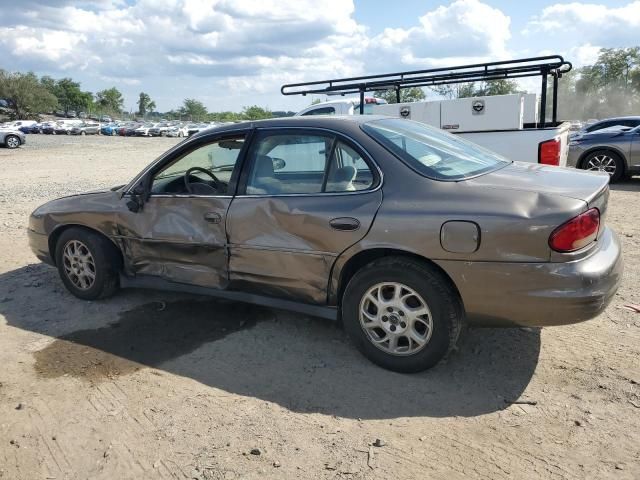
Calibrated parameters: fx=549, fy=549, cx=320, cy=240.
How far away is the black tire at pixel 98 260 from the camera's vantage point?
15.9ft

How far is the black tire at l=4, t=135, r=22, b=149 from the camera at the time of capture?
29.3 m

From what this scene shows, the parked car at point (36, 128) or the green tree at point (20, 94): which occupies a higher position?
the green tree at point (20, 94)

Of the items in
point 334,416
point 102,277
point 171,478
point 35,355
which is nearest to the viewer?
point 171,478

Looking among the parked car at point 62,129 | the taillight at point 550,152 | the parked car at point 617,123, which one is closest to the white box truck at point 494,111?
the taillight at point 550,152

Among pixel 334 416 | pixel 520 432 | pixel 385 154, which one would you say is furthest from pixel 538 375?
pixel 385 154

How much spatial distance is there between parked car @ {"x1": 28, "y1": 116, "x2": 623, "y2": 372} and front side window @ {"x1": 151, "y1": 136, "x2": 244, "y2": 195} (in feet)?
0.04

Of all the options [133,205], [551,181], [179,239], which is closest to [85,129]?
[133,205]

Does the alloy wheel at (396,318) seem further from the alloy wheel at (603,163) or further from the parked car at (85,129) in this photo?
the parked car at (85,129)

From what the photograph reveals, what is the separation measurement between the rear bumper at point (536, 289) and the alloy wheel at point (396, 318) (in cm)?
29

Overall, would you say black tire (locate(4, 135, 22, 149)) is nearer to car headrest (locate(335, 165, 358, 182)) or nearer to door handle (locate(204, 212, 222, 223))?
door handle (locate(204, 212, 222, 223))

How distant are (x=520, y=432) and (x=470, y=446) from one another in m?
0.32

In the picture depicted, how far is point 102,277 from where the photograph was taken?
4.89 meters

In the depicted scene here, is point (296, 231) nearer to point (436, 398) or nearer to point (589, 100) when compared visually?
point (436, 398)

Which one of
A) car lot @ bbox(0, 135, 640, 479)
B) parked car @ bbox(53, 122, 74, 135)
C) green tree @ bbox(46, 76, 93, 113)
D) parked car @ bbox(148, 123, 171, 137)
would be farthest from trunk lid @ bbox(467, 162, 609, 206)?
green tree @ bbox(46, 76, 93, 113)
